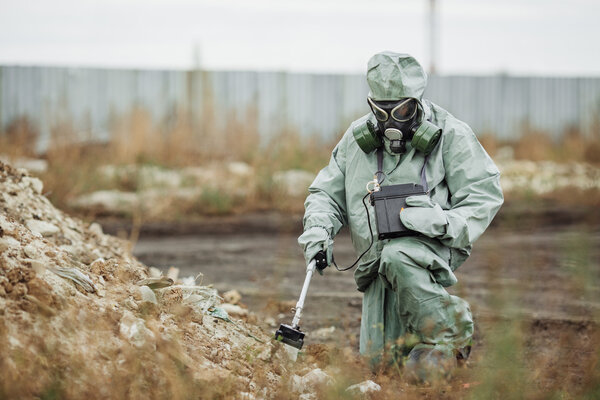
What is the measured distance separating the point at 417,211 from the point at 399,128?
0.47 metres

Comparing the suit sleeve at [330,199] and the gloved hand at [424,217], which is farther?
the suit sleeve at [330,199]

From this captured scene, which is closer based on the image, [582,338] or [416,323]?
[416,323]

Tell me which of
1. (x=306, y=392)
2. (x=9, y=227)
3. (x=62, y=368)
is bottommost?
(x=306, y=392)

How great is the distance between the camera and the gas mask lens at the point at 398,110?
406 centimetres

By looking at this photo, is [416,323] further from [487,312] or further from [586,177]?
[586,177]

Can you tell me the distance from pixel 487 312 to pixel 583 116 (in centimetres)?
1306

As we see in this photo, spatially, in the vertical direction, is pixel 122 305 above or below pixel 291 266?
above

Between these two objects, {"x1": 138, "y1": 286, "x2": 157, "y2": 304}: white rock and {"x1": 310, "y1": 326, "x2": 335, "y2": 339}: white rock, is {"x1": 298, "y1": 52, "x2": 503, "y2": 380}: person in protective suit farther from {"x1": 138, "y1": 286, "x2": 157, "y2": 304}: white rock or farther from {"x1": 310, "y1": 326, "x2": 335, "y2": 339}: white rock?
{"x1": 310, "y1": 326, "x2": 335, "y2": 339}: white rock

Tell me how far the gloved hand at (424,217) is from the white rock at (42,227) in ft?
8.27

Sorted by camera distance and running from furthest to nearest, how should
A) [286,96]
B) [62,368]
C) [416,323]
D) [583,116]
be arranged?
[583,116]
[286,96]
[416,323]
[62,368]

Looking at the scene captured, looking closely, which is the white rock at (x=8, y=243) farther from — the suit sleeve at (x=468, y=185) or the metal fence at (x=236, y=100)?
the metal fence at (x=236, y=100)

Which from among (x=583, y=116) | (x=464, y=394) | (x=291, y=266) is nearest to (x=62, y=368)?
(x=464, y=394)

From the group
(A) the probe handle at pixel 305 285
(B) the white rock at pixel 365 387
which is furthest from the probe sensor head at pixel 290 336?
(B) the white rock at pixel 365 387

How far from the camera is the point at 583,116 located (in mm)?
17875
